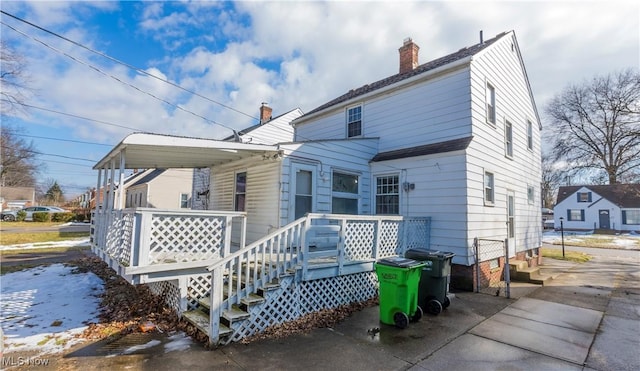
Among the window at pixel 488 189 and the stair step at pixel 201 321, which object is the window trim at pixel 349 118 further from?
the stair step at pixel 201 321

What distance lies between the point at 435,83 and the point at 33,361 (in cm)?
1014

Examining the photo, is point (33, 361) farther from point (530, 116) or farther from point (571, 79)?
point (571, 79)

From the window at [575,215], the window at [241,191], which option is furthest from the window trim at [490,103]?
the window at [575,215]

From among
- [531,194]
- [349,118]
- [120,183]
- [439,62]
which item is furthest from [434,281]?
[531,194]

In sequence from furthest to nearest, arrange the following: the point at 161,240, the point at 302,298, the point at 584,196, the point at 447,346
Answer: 1. the point at 584,196
2. the point at 302,298
3. the point at 161,240
4. the point at 447,346

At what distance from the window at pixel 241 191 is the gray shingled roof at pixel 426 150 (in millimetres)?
4165

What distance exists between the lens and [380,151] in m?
10.0

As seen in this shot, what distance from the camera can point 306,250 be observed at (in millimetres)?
5508

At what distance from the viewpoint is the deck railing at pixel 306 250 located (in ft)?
15.1

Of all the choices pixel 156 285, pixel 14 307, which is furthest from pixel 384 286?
pixel 14 307

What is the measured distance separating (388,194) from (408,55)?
19.1ft

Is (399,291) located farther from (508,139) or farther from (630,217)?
(630,217)

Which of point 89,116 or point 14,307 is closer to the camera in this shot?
point 14,307

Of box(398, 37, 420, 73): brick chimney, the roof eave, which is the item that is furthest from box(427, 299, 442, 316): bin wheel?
box(398, 37, 420, 73): brick chimney
